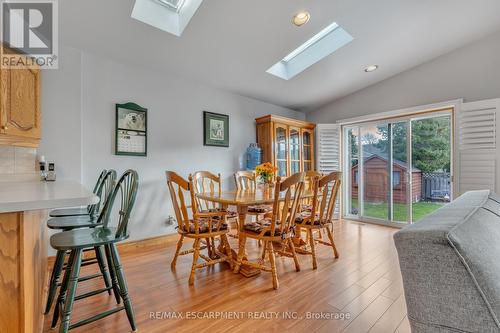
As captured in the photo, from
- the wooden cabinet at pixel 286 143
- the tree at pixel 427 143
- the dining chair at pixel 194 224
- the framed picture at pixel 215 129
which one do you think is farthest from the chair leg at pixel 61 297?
the tree at pixel 427 143

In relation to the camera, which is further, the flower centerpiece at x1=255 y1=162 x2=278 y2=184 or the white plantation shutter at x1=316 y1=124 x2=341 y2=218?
the white plantation shutter at x1=316 y1=124 x2=341 y2=218

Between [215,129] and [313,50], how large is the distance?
5.98 feet

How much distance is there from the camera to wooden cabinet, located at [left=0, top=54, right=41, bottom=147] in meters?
1.82

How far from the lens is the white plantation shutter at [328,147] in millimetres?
4633

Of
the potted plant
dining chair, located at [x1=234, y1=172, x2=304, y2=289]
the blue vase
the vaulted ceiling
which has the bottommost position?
dining chair, located at [x1=234, y1=172, x2=304, y2=289]

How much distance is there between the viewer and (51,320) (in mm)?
1573

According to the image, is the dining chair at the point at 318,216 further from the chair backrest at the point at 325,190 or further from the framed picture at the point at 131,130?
the framed picture at the point at 131,130

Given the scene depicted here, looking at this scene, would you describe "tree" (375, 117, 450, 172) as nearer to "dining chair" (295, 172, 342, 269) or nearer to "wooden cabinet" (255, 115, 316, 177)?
"wooden cabinet" (255, 115, 316, 177)

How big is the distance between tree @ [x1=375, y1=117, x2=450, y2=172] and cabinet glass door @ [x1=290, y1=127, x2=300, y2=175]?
5.36ft

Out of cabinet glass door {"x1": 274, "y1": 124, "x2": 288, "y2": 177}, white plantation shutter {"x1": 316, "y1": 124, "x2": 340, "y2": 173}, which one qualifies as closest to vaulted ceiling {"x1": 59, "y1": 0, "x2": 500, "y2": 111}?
cabinet glass door {"x1": 274, "y1": 124, "x2": 288, "y2": 177}

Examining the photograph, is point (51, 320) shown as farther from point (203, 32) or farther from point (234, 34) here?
point (234, 34)

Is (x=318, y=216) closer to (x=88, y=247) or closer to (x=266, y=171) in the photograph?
(x=266, y=171)

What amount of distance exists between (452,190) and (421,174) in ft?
1.63

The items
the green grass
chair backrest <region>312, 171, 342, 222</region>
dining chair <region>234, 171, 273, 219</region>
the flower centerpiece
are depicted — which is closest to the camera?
chair backrest <region>312, 171, 342, 222</region>
